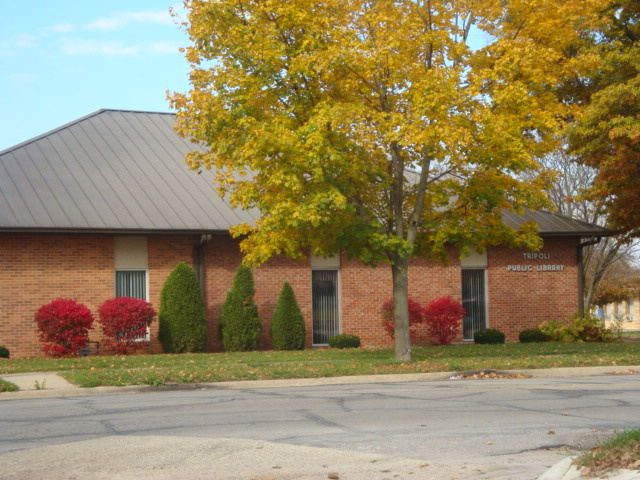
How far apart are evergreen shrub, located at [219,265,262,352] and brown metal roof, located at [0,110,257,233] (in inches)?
66.4

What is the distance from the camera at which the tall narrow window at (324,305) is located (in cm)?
2567

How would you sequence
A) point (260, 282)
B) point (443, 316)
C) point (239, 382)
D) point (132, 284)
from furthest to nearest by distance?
1. point (443, 316)
2. point (260, 282)
3. point (132, 284)
4. point (239, 382)

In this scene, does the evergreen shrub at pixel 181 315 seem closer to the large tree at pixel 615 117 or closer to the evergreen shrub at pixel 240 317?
the evergreen shrub at pixel 240 317

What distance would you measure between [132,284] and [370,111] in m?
9.85

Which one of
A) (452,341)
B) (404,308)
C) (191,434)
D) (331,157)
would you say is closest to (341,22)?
(331,157)

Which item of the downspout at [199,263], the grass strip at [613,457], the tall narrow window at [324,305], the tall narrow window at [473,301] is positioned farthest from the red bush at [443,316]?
the grass strip at [613,457]

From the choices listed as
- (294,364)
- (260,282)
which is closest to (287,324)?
(260,282)

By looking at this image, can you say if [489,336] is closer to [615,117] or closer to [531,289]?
[531,289]

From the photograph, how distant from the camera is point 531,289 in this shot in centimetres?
2822

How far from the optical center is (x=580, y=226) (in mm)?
28344

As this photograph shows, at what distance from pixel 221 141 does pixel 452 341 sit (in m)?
13.3

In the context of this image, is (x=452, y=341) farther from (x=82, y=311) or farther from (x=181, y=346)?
(x=82, y=311)

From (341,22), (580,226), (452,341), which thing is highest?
(341,22)

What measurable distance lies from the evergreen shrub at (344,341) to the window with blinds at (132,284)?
225 inches
